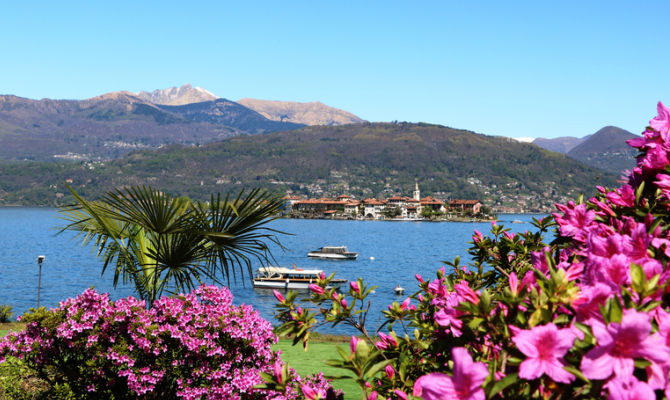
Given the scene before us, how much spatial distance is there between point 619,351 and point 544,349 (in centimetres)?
16

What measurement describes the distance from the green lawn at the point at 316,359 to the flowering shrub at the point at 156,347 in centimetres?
297

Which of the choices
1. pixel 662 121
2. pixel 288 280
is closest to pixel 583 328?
pixel 662 121

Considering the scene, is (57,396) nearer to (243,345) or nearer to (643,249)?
(243,345)

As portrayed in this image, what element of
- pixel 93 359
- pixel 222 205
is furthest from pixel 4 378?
pixel 222 205

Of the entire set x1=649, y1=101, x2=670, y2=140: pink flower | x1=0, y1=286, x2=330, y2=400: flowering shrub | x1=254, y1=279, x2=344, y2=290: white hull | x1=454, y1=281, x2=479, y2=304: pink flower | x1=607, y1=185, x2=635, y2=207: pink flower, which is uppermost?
x1=649, y1=101, x2=670, y2=140: pink flower

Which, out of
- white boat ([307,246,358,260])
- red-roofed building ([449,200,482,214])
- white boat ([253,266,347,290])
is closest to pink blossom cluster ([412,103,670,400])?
white boat ([253,266,347,290])

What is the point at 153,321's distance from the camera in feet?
17.0

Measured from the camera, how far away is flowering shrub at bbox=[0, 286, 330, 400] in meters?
4.96

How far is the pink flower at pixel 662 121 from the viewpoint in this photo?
2.01 metres

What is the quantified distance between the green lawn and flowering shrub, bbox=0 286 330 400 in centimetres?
297

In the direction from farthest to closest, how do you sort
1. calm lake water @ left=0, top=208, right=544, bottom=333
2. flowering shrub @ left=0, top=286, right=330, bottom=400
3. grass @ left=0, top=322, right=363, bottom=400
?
1. calm lake water @ left=0, top=208, right=544, bottom=333
2. grass @ left=0, top=322, right=363, bottom=400
3. flowering shrub @ left=0, top=286, right=330, bottom=400

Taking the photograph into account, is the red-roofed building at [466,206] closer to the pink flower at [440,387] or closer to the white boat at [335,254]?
the white boat at [335,254]

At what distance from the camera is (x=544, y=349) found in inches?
48.5

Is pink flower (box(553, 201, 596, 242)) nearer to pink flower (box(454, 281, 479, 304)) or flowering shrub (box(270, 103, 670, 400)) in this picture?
flowering shrub (box(270, 103, 670, 400))
